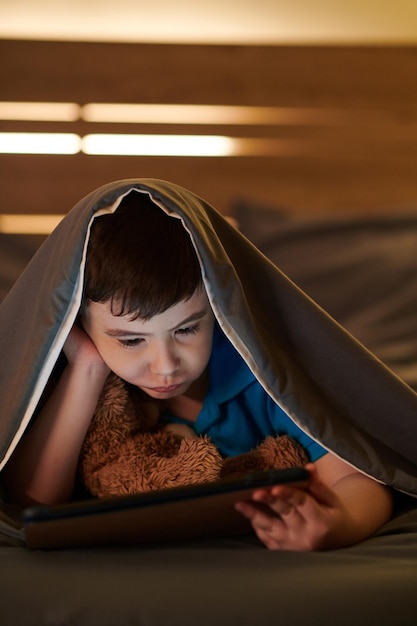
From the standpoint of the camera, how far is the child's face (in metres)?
1.02

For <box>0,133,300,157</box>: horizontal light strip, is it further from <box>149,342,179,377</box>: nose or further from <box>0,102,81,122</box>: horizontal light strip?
<box>149,342,179,377</box>: nose

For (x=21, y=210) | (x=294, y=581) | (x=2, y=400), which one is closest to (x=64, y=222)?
(x=2, y=400)

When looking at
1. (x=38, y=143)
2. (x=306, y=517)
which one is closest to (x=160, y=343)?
(x=306, y=517)

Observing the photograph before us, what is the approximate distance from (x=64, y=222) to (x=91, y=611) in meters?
0.53

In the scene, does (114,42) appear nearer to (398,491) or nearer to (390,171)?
(390,171)

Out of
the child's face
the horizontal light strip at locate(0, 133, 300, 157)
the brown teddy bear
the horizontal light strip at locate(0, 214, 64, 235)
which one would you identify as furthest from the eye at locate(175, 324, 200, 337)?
the horizontal light strip at locate(0, 133, 300, 157)

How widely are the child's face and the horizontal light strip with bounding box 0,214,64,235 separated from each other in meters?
0.91

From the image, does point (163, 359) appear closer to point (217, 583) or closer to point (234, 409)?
point (234, 409)

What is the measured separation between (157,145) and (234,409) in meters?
1.04

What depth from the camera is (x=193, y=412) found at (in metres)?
1.20

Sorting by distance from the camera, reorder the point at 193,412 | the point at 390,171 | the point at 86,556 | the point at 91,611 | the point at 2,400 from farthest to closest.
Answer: the point at 390,171, the point at 193,412, the point at 2,400, the point at 86,556, the point at 91,611

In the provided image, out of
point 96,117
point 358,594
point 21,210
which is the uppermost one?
point 96,117

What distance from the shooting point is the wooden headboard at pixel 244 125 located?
200 cm

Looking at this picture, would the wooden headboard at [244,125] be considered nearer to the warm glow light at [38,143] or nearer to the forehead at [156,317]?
the warm glow light at [38,143]
